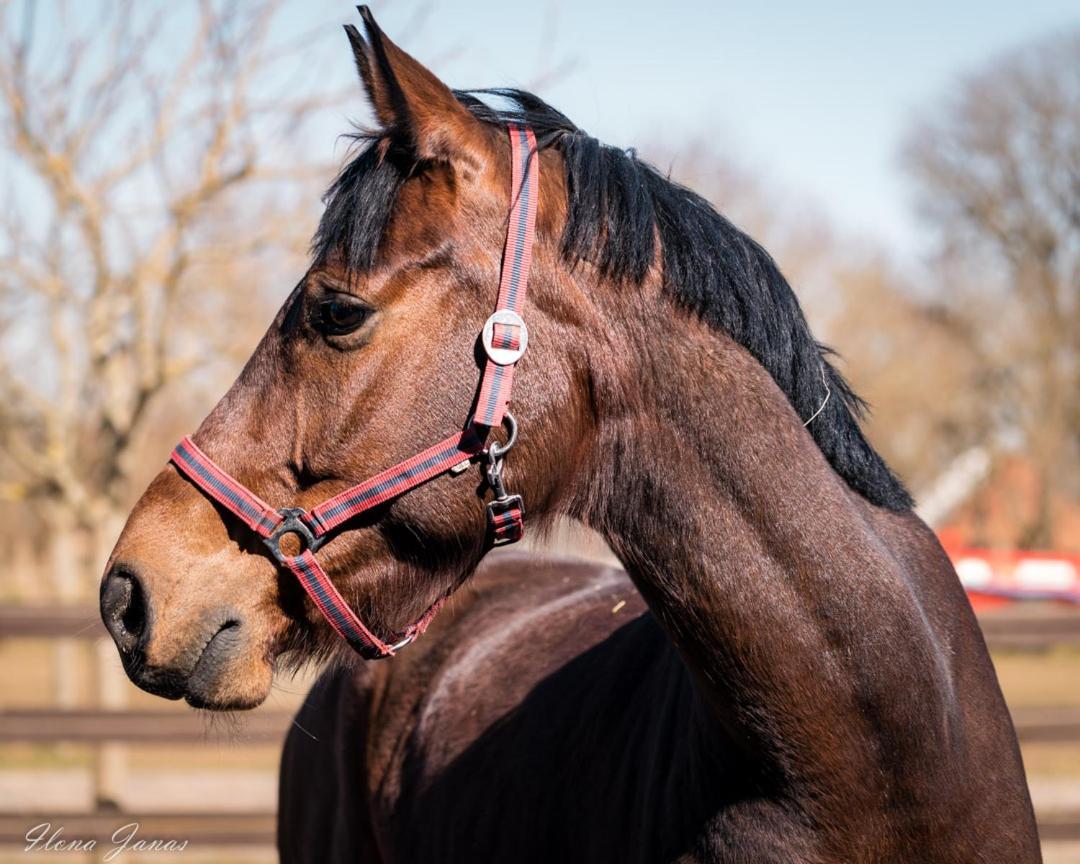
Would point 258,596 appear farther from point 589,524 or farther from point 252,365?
point 589,524

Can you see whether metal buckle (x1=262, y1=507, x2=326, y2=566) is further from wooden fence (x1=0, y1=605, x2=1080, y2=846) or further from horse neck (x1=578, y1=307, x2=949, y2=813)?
wooden fence (x1=0, y1=605, x2=1080, y2=846)

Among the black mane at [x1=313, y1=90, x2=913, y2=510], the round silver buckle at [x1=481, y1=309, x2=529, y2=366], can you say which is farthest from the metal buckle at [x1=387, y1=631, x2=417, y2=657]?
the black mane at [x1=313, y1=90, x2=913, y2=510]

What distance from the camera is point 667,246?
6.40ft

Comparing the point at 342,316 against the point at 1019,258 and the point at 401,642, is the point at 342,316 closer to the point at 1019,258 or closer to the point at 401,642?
the point at 401,642

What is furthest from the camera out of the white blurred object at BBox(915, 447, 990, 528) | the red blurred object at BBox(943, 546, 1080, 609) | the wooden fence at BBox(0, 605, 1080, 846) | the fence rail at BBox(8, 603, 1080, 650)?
the white blurred object at BBox(915, 447, 990, 528)

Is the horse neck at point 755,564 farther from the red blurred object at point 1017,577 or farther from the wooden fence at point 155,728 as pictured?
the red blurred object at point 1017,577

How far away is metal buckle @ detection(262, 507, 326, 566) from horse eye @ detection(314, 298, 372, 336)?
1.01ft

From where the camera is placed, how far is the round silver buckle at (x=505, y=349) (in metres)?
1.82

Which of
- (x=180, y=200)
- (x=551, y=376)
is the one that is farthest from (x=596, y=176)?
(x=180, y=200)

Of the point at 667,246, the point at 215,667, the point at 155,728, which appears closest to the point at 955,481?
the point at 155,728

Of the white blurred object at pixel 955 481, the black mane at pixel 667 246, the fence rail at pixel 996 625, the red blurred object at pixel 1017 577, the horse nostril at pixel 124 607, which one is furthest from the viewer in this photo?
the white blurred object at pixel 955 481

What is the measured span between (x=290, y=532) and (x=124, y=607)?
29cm

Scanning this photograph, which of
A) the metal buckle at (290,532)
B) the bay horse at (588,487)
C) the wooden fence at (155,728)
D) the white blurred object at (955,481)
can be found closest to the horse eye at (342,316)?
the bay horse at (588,487)

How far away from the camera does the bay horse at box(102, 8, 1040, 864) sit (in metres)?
1.83
